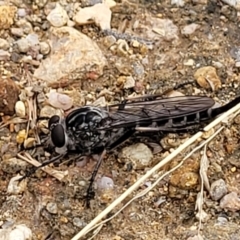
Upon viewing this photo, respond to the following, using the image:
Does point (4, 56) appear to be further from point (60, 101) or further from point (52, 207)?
point (52, 207)

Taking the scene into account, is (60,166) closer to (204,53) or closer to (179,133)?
(179,133)

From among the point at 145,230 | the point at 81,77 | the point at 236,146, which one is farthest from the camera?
the point at 81,77

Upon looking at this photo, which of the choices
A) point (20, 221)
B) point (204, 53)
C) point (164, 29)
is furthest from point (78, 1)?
point (20, 221)

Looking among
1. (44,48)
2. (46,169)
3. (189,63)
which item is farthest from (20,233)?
(189,63)

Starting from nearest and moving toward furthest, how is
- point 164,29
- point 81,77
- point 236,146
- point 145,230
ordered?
point 145,230 < point 236,146 < point 81,77 < point 164,29

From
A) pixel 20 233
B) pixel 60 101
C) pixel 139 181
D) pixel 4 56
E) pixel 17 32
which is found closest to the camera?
pixel 139 181

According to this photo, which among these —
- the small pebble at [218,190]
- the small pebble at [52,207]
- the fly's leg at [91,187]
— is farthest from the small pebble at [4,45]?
the small pebble at [218,190]

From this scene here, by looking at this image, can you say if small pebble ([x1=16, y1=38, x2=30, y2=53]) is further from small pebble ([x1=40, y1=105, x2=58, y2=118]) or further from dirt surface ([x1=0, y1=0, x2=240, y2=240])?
small pebble ([x1=40, y1=105, x2=58, y2=118])
